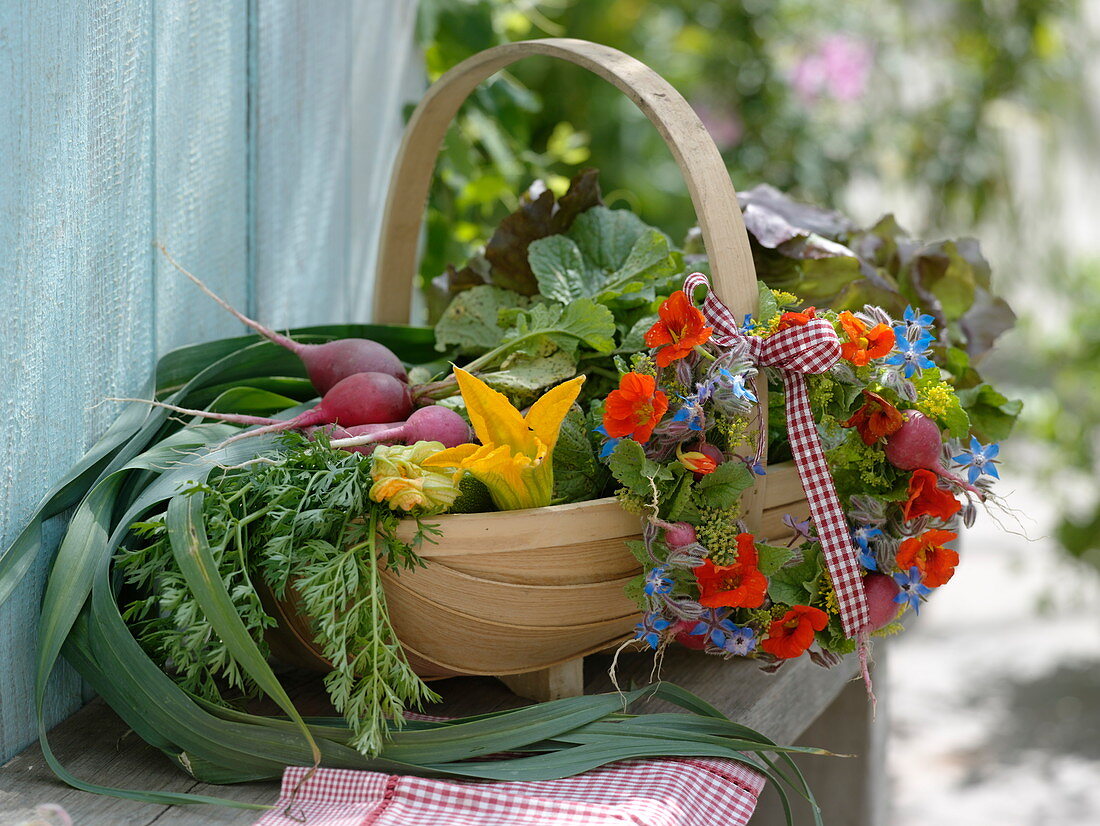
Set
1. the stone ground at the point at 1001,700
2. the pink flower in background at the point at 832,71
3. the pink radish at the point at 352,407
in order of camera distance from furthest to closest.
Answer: the pink flower in background at the point at 832,71, the stone ground at the point at 1001,700, the pink radish at the point at 352,407

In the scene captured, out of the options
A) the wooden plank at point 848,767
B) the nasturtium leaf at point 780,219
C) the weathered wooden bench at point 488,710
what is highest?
the nasturtium leaf at point 780,219

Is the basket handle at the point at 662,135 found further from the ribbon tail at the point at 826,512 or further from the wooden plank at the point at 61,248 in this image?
the wooden plank at the point at 61,248

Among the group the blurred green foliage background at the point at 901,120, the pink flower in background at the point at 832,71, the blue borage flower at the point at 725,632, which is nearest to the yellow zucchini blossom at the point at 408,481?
the blue borage flower at the point at 725,632

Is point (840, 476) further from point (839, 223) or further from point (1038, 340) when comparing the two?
point (1038, 340)

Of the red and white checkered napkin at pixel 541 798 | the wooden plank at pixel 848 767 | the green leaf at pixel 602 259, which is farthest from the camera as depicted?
the wooden plank at pixel 848 767

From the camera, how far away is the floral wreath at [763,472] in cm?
84

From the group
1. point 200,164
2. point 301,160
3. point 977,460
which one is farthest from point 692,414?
point 301,160

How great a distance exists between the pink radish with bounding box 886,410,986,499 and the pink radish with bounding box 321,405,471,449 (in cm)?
37

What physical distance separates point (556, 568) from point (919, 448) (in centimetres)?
31

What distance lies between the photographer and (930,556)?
34.5 inches

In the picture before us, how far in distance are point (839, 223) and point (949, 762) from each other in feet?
5.80

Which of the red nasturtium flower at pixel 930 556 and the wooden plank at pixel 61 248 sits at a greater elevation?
the wooden plank at pixel 61 248

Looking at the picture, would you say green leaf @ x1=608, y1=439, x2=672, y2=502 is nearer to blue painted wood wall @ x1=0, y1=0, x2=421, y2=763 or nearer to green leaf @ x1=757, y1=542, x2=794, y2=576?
green leaf @ x1=757, y1=542, x2=794, y2=576

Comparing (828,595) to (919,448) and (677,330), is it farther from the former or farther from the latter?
(677,330)
